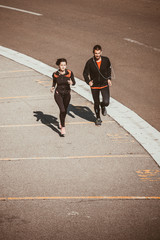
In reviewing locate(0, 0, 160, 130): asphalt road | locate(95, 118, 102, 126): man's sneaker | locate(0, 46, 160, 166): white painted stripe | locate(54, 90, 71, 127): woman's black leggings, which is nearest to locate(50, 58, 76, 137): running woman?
locate(54, 90, 71, 127): woman's black leggings

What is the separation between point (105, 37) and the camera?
677 inches

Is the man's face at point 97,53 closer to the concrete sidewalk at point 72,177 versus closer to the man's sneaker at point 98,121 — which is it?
the man's sneaker at point 98,121

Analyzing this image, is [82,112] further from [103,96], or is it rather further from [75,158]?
[75,158]

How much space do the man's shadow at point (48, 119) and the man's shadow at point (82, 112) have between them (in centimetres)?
57

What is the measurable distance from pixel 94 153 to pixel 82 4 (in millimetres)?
17232

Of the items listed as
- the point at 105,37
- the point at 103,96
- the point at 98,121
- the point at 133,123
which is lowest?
the point at 133,123

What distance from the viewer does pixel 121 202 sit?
629 cm

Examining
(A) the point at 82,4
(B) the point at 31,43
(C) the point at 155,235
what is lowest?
(C) the point at 155,235

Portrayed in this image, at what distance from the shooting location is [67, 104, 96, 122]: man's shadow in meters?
9.97

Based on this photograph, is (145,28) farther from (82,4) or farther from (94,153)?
(94,153)

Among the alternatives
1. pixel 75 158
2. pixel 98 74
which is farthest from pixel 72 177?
pixel 98 74

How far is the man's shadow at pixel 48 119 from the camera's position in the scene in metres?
9.48

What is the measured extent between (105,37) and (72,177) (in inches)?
447

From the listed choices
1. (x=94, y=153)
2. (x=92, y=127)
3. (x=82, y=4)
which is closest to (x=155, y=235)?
(x=94, y=153)
